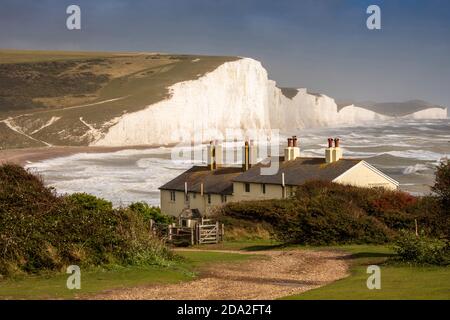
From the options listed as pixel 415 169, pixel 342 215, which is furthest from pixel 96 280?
pixel 415 169

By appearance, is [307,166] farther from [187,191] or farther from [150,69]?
[150,69]

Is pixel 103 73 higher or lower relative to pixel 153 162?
higher

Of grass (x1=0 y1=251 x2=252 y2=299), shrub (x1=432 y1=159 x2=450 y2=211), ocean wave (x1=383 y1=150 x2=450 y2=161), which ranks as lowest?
ocean wave (x1=383 y1=150 x2=450 y2=161)

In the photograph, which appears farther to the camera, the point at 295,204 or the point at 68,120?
the point at 68,120

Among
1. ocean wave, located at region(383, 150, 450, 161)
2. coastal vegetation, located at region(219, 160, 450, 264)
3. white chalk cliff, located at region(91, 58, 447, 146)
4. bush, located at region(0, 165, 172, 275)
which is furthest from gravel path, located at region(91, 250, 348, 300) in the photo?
white chalk cliff, located at region(91, 58, 447, 146)

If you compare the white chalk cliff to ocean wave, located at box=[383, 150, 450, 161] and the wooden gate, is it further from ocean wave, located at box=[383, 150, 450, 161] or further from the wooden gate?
the wooden gate

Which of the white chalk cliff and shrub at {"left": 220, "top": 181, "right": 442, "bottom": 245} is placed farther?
the white chalk cliff
